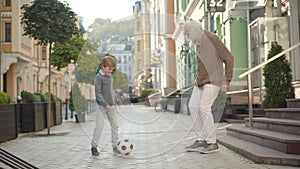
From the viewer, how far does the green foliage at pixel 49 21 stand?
39.2 ft

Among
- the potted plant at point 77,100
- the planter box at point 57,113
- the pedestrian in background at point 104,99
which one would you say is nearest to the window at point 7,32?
the planter box at point 57,113

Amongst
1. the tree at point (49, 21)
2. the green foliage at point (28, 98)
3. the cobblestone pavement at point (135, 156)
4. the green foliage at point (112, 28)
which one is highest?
the tree at point (49, 21)

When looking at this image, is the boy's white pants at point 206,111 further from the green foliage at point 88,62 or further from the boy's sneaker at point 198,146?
the green foliage at point 88,62

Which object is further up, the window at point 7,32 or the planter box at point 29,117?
the window at point 7,32

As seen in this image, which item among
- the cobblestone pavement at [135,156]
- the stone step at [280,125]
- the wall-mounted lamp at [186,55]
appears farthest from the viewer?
the wall-mounted lamp at [186,55]

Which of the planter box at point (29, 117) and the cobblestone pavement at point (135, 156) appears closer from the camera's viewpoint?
the cobblestone pavement at point (135, 156)

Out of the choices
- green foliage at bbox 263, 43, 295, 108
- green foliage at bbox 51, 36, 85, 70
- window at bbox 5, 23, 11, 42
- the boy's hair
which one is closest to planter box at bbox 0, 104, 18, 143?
the boy's hair

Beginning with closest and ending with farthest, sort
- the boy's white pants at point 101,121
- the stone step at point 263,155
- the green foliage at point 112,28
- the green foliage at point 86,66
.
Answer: the stone step at point 263,155 → the boy's white pants at point 101,121 → the green foliage at point 112,28 → the green foliage at point 86,66

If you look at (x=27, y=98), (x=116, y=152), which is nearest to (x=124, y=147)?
(x=116, y=152)

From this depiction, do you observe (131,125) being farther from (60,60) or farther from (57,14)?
(60,60)

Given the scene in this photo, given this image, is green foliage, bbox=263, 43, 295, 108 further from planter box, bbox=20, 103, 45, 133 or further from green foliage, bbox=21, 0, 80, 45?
planter box, bbox=20, 103, 45, 133

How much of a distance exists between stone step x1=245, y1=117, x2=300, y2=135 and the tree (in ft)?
18.7

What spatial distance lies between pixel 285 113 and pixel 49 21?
260 inches

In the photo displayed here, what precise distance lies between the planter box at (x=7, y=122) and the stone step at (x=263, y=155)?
197 inches
